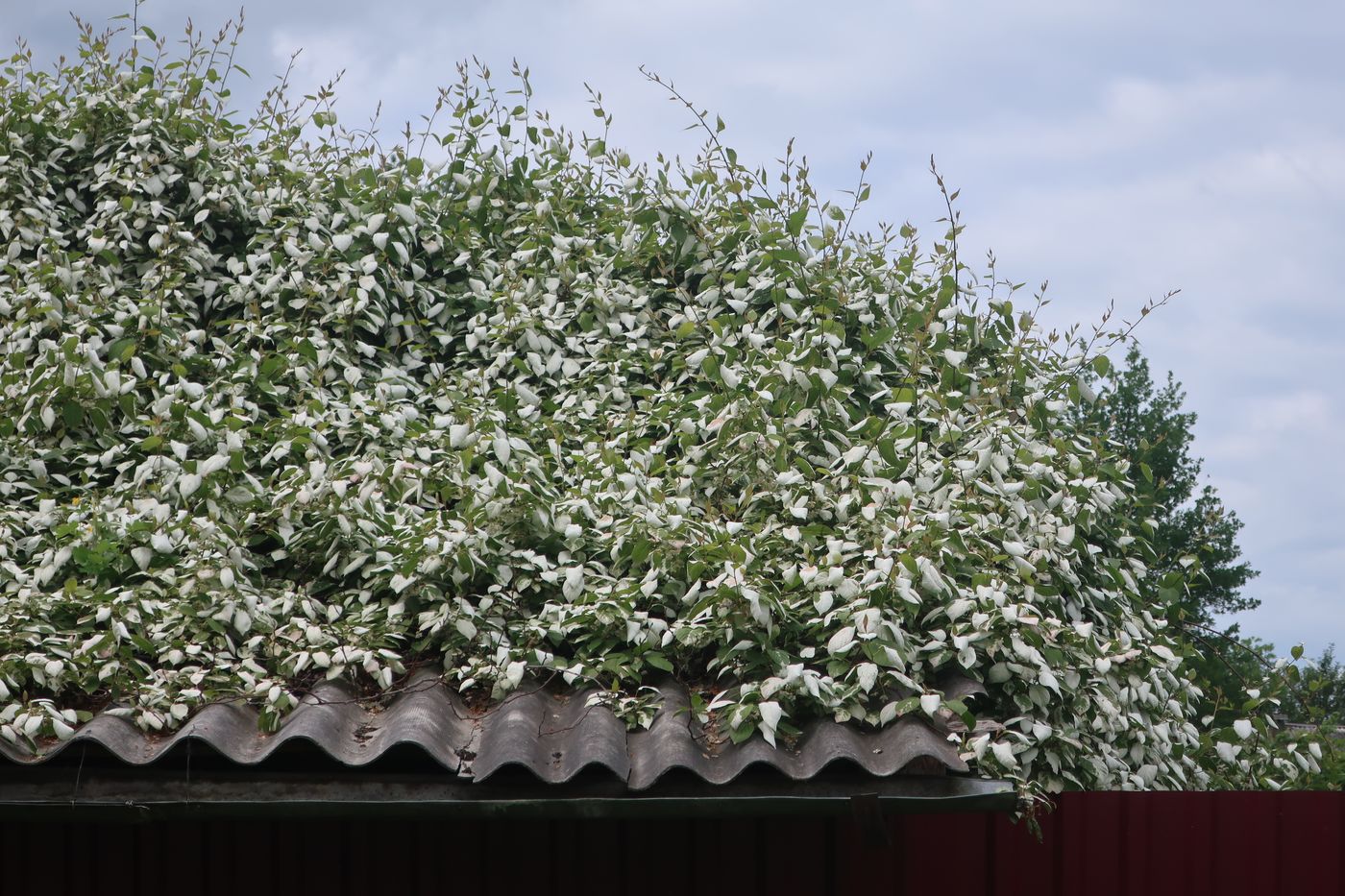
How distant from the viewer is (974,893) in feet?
12.9

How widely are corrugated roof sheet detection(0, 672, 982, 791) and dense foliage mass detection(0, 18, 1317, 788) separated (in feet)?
0.28

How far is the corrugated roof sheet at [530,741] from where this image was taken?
2953 mm

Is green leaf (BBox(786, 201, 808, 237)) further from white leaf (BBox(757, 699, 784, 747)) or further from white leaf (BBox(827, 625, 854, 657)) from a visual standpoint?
white leaf (BBox(757, 699, 784, 747))

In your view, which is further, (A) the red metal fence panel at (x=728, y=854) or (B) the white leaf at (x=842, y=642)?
(A) the red metal fence panel at (x=728, y=854)

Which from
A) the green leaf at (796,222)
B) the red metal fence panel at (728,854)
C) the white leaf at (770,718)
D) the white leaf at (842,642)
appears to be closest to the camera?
the white leaf at (770,718)

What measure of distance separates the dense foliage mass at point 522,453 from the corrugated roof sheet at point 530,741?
0.08 metres

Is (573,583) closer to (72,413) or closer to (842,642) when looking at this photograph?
(842,642)

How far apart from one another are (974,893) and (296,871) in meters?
2.25

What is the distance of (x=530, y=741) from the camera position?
310cm

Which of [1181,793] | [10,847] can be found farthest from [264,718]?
[1181,793]

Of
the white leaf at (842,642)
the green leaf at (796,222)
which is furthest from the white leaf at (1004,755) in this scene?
the green leaf at (796,222)

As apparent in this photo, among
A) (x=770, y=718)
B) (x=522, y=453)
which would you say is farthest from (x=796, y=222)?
(x=770, y=718)

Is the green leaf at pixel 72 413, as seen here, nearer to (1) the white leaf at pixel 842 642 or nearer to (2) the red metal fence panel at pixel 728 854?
(2) the red metal fence panel at pixel 728 854

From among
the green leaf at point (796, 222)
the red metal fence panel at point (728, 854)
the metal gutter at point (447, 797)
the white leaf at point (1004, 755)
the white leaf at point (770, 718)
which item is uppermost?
the green leaf at point (796, 222)
